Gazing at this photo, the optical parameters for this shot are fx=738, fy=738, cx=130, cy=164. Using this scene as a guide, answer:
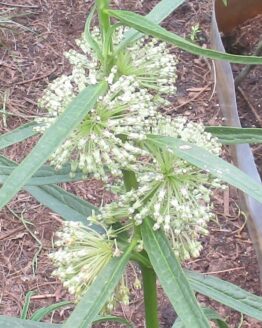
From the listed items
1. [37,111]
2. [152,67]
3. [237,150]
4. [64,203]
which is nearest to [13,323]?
[64,203]

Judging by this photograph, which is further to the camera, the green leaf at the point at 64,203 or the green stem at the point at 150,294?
the green leaf at the point at 64,203

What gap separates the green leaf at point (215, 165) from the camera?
1041 millimetres

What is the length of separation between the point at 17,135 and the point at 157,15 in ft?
1.00

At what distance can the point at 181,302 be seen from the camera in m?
1.05

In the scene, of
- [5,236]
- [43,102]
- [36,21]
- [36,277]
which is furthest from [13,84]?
[43,102]

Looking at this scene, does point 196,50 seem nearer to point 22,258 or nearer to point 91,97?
point 91,97

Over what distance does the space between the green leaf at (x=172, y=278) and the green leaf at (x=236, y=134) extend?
0.69 ft

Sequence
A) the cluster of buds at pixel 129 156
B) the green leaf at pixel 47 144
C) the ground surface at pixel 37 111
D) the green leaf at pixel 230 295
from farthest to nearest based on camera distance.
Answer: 1. the ground surface at pixel 37 111
2. the green leaf at pixel 230 295
3. the cluster of buds at pixel 129 156
4. the green leaf at pixel 47 144

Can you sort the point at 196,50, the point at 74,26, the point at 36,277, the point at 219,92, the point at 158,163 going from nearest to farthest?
the point at 196,50 < the point at 158,163 < the point at 36,277 < the point at 219,92 < the point at 74,26

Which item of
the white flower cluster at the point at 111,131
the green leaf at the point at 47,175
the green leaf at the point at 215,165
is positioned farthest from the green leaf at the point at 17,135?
the green leaf at the point at 215,165

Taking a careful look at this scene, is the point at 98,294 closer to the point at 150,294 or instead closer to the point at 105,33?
the point at 150,294

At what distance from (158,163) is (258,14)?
8.19 feet

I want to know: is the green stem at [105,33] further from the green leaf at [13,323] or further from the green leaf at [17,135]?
the green leaf at [13,323]

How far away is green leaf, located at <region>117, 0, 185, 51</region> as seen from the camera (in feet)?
3.75
